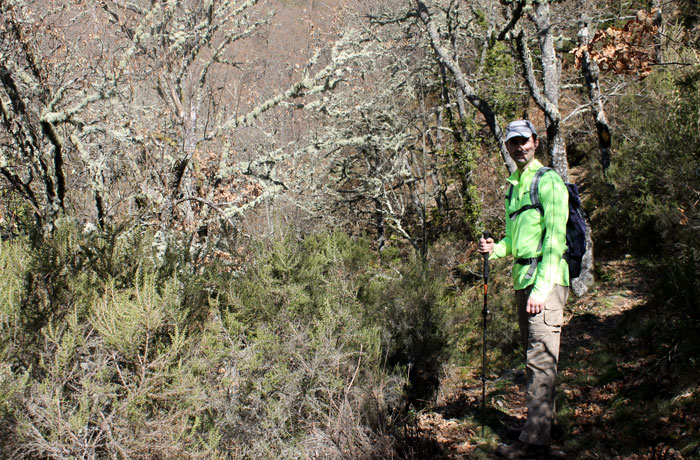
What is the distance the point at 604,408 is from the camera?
372 centimetres

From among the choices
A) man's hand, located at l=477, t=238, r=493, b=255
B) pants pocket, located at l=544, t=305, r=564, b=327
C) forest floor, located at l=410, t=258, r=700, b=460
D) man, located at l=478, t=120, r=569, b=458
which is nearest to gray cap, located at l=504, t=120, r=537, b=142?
man, located at l=478, t=120, r=569, b=458

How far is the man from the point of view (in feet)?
8.94

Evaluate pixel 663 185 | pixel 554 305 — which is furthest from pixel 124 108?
pixel 663 185

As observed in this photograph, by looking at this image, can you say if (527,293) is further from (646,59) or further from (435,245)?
(435,245)

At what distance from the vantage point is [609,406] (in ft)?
12.2

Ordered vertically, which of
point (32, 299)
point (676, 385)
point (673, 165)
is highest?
point (673, 165)

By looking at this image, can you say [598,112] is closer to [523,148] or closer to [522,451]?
[523,148]

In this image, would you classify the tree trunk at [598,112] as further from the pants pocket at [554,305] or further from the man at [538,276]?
the pants pocket at [554,305]

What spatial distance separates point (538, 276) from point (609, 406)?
1.76m

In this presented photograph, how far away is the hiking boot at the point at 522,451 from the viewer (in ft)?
9.60

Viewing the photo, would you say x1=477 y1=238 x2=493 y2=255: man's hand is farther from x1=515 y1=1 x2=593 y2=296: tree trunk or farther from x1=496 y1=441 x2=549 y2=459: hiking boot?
x1=515 y1=1 x2=593 y2=296: tree trunk

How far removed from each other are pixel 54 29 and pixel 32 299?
3.30 meters

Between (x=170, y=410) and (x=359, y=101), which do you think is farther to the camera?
(x=359, y=101)

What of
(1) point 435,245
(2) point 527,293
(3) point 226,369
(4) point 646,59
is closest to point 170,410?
(3) point 226,369
